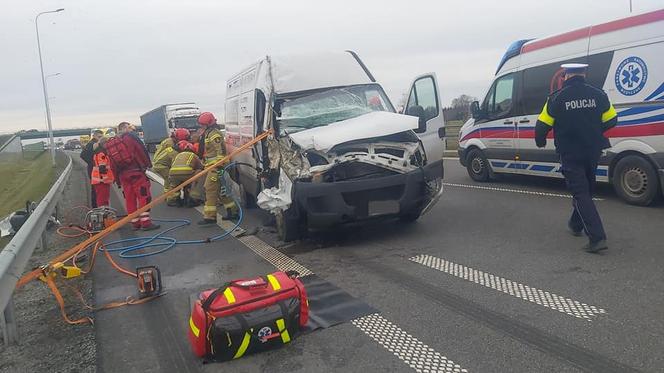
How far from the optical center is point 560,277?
462 cm

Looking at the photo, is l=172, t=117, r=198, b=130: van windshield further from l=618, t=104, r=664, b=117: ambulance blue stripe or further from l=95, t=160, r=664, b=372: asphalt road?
l=618, t=104, r=664, b=117: ambulance blue stripe

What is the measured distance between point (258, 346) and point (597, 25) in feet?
23.0

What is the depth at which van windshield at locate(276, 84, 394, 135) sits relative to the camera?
22.8ft

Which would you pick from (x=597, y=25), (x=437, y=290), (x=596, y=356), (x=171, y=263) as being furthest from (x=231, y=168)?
(x=596, y=356)

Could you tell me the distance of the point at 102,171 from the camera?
29.2 ft

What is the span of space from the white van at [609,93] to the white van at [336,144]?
6.06 feet

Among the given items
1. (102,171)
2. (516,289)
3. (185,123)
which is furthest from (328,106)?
(185,123)

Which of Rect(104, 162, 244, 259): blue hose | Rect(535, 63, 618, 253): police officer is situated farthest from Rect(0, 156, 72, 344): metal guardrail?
Rect(535, 63, 618, 253): police officer

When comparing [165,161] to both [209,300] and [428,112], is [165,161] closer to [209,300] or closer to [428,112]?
[428,112]

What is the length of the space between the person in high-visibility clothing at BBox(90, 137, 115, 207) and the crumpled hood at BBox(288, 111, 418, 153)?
13.8 ft

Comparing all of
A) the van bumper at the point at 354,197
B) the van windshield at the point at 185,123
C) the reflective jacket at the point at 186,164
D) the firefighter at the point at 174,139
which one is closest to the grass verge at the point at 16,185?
the firefighter at the point at 174,139

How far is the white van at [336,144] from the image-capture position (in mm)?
5988

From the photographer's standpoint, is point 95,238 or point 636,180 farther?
point 636,180

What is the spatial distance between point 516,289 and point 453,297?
55cm
